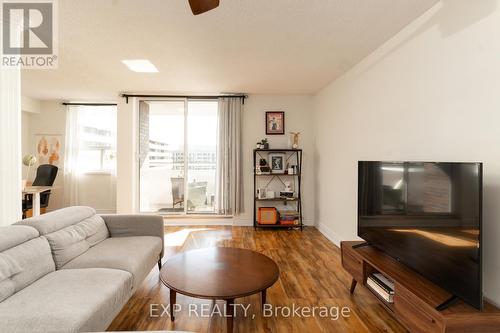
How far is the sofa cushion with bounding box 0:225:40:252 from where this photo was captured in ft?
5.49

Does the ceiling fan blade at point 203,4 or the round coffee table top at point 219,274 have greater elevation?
the ceiling fan blade at point 203,4

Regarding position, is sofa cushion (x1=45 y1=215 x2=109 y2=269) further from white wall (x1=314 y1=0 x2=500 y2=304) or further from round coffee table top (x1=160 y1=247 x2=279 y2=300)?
white wall (x1=314 y1=0 x2=500 y2=304)

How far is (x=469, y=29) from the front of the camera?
1.76 m

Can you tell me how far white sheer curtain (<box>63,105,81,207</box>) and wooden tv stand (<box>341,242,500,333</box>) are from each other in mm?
6083

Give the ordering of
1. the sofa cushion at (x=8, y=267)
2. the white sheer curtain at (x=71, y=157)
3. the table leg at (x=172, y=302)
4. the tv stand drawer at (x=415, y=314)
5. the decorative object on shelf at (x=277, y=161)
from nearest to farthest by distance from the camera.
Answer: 1. the tv stand drawer at (x=415, y=314)
2. the sofa cushion at (x=8, y=267)
3. the table leg at (x=172, y=302)
4. the decorative object on shelf at (x=277, y=161)
5. the white sheer curtain at (x=71, y=157)

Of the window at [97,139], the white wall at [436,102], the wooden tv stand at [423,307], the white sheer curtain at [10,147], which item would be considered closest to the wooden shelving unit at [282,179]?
the white wall at [436,102]

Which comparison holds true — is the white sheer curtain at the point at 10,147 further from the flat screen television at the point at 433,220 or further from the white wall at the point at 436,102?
the white wall at the point at 436,102

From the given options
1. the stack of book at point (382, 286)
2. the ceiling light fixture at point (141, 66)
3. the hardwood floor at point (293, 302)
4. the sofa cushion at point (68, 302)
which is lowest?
the hardwood floor at point (293, 302)

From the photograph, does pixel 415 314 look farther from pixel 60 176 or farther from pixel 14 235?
pixel 60 176

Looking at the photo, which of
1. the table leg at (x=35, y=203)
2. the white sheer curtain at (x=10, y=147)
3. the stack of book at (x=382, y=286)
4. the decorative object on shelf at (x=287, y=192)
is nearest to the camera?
the stack of book at (x=382, y=286)

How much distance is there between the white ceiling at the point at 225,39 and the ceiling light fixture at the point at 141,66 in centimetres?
11

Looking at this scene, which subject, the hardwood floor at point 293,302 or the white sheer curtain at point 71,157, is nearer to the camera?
the hardwood floor at point 293,302

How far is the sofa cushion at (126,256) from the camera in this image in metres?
2.04

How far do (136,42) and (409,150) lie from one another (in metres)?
2.91
